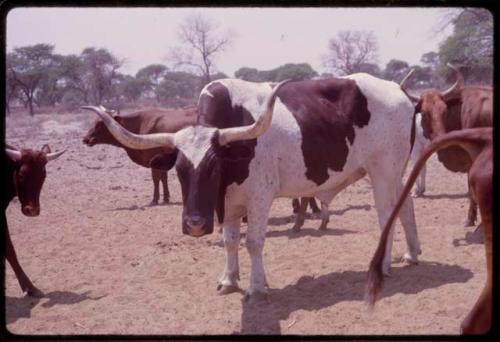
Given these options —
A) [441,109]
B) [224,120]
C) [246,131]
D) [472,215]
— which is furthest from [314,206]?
[246,131]

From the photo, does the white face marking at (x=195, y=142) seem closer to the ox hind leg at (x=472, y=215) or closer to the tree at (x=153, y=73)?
the ox hind leg at (x=472, y=215)

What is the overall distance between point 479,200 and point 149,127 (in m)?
8.72

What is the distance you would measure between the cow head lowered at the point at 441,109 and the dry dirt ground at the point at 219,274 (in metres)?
1.51

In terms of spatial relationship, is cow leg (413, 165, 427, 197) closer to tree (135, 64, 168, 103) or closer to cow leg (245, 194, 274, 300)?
cow leg (245, 194, 274, 300)

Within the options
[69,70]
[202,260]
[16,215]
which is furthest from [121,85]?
[202,260]

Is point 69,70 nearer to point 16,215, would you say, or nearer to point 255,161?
point 16,215

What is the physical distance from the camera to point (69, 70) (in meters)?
31.0

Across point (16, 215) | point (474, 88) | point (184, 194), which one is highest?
point (474, 88)

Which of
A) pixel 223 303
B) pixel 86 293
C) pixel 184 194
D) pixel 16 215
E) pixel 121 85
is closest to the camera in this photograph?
pixel 184 194

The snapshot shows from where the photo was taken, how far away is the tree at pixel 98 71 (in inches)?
1268

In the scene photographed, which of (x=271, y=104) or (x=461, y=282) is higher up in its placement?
(x=271, y=104)

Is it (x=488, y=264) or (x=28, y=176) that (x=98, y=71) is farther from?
(x=488, y=264)

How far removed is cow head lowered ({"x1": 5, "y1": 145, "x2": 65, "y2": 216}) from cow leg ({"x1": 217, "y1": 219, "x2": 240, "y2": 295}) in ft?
6.85

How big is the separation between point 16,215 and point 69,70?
76.7ft
